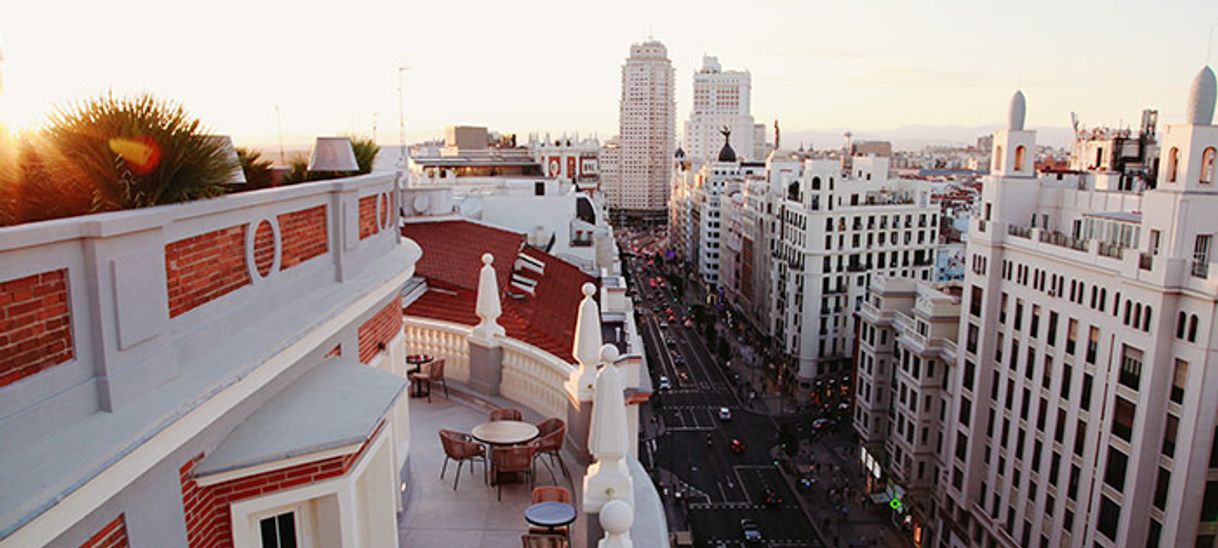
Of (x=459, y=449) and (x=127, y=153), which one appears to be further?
(x=459, y=449)

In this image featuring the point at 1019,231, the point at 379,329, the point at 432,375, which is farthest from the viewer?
the point at 1019,231

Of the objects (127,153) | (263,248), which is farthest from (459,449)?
(127,153)

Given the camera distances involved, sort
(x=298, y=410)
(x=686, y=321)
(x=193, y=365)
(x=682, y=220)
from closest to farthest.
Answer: (x=193, y=365)
(x=298, y=410)
(x=686, y=321)
(x=682, y=220)

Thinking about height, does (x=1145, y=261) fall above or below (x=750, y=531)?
above

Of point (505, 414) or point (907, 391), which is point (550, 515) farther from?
point (907, 391)

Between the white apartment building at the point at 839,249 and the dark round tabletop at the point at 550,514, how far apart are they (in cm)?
6045

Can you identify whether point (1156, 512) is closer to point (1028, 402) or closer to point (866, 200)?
point (1028, 402)

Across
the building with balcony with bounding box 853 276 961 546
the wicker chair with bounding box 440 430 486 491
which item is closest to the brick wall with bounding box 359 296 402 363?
the wicker chair with bounding box 440 430 486 491

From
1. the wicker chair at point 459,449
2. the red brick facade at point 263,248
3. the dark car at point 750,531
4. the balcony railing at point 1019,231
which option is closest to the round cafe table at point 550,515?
the wicker chair at point 459,449

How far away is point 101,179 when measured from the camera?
5578 mm

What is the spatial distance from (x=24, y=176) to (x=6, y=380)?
1.76 m

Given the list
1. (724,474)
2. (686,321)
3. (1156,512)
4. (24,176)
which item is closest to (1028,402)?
(1156,512)

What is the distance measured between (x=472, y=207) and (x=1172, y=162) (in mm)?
30737

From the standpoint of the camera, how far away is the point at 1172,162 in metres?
31.9
